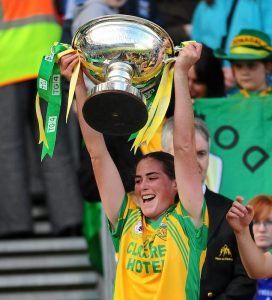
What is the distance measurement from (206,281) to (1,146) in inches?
135

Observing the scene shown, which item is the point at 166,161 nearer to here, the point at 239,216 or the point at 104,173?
the point at 104,173

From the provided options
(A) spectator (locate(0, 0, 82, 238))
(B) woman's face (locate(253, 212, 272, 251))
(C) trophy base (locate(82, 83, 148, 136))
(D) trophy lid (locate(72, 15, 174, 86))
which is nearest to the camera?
(C) trophy base (locate(82, 83, 148, 136))

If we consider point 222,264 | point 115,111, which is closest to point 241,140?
point 222,264

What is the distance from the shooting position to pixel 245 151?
762 cm

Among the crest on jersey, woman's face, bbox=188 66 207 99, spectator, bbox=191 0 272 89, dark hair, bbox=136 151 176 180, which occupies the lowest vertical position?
the crest on jersey

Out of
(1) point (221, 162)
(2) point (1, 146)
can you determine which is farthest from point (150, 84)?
(2) point (1, 146)

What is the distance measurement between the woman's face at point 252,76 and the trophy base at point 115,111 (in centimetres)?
249

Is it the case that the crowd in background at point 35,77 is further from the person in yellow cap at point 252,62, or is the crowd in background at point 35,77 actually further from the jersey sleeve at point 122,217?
the jersey sleeve at point 122,217

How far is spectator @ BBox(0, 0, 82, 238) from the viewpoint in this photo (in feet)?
30.9

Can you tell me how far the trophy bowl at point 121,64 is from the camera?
5.54m

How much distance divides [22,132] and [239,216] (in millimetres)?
3931

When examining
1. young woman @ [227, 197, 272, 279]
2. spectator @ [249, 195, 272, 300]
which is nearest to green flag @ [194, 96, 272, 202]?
spectator @ [249, 195, 272, 300]

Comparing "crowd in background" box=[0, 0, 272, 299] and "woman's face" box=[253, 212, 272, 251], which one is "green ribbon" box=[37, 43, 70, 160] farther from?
"crowd in background" box=[0, 0, 272, 299]

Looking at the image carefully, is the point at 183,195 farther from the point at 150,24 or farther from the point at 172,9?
the point at 172,9
